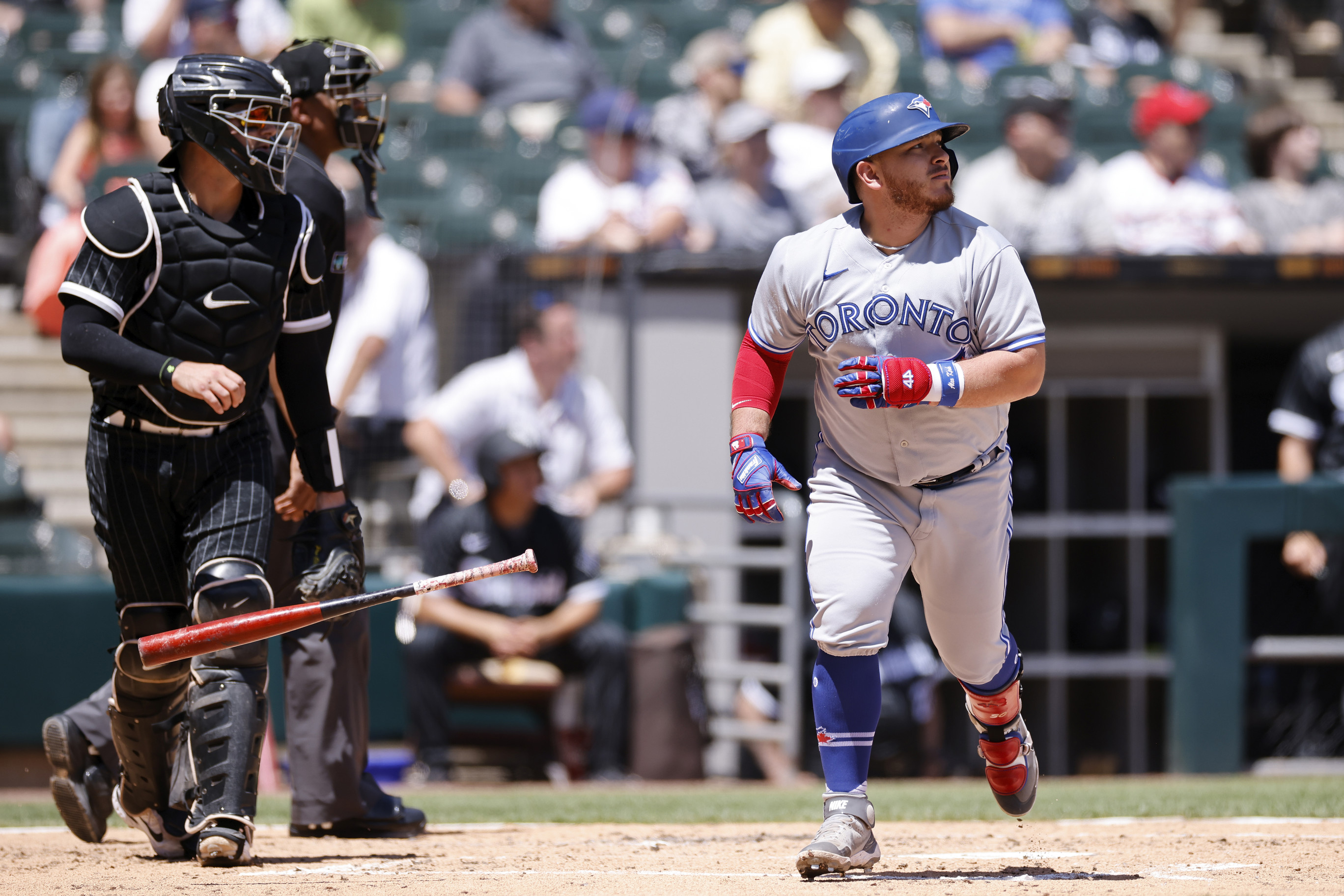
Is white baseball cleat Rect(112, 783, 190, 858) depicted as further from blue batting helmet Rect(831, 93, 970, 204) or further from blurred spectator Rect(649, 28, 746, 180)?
blurred spectator Rect(649, 28, 746, 180)

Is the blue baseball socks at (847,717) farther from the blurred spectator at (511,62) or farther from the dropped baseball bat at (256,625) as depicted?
the blurred spectator at (511,62)

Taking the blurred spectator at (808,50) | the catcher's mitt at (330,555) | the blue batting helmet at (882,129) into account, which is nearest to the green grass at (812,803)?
the catcher's mitt at (330,555)

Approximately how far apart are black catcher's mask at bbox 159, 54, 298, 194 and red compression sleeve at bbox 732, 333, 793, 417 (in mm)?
1223

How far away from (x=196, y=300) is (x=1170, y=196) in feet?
22.1

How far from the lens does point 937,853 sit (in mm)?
4215

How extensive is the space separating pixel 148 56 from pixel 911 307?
7.55 metres

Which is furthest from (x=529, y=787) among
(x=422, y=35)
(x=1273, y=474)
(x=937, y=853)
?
(x=422, y=35)

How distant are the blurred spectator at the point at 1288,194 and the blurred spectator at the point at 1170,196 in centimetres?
15

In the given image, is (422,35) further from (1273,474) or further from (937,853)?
(937,853)

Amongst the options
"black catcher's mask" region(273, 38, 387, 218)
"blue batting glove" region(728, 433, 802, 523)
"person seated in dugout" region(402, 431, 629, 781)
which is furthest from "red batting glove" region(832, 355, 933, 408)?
"person seated in dugout" region(402, 431, 629, 781)

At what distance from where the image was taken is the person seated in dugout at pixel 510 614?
7.24 meters

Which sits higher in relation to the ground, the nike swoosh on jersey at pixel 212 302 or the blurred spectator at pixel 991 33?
the blurred spectator at pixel 991 33

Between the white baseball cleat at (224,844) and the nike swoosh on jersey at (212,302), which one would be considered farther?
the nike swoosh on jersey at (212,302)

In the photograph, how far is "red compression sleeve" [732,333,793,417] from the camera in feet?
13.0
